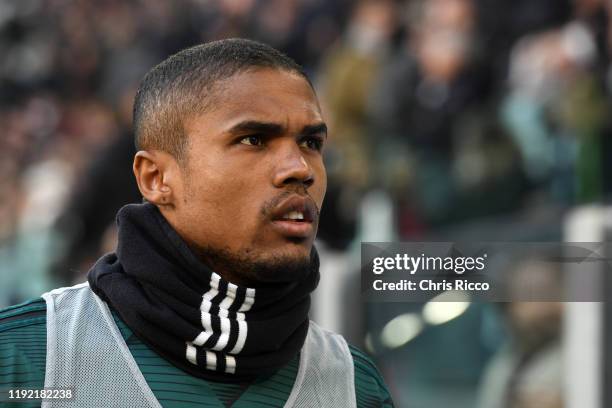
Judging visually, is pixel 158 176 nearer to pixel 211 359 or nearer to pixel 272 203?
pixel 272 203

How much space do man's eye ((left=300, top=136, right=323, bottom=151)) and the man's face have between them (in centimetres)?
4

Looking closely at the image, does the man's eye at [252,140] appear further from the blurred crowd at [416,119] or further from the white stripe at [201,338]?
the blurred crowd at [416,119]

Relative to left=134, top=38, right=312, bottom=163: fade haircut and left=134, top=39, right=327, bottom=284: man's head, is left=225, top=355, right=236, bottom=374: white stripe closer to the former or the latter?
left=134, top=39, right=327, bottom=284: man's head

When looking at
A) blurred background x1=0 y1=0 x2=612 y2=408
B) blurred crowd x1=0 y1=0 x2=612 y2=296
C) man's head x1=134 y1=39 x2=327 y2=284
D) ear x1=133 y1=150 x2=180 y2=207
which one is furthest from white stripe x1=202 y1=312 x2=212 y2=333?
blurred crowd x1=0 y1=0 x2=612 y2=296

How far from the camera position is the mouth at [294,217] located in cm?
224

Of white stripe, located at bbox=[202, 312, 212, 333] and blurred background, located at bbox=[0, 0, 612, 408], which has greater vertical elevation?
blurred background, located at bbox=[0, 0, 612, 408]

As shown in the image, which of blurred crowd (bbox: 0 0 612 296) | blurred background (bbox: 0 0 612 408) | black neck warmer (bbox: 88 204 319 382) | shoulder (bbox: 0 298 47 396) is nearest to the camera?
shoulder (bbox: 0 298 47 396)

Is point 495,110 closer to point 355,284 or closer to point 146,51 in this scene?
point 355,284

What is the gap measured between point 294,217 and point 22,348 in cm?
57

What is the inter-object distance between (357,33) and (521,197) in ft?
8.11

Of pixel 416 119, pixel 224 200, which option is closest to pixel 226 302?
pixel 224 200

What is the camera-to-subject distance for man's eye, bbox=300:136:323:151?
2.32 metres

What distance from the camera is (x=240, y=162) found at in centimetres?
223

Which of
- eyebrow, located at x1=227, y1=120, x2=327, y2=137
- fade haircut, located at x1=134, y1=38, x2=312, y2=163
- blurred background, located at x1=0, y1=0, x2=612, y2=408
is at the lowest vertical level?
eyebrow, located at x1=227, y1=120, x2=327, y2=137
